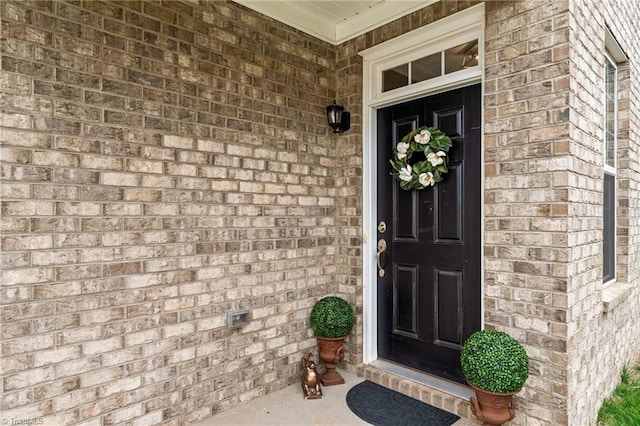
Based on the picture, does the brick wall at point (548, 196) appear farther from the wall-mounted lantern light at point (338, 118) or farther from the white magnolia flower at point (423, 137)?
the wall-mounted lantern light at point (338, 118)

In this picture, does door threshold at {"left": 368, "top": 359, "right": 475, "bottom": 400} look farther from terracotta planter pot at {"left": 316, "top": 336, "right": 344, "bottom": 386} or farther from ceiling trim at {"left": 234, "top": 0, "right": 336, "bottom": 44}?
ceiling trim at {"left": 234, "top": 0, "right": 336, "bottom": 44}

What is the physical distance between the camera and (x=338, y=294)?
318cm

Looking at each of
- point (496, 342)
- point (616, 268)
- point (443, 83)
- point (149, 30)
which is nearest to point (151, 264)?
point (149, 30)

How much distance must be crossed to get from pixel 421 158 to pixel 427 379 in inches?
62.6

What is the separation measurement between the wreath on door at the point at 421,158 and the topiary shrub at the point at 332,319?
103cm

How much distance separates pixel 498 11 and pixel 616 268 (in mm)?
2365

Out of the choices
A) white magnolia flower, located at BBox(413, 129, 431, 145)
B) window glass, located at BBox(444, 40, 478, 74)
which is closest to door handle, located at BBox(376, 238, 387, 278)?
white magnolia flower, located at BBox(413, 129, 431, 145)

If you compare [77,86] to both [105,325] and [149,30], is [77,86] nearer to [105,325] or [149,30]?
[149,30]

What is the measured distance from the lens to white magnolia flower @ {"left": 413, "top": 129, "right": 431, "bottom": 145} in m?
2.69

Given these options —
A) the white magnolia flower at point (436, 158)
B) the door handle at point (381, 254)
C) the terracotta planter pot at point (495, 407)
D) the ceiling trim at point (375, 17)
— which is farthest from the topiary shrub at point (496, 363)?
the ceiling trim at point (375, 17)

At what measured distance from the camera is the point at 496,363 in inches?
77.5

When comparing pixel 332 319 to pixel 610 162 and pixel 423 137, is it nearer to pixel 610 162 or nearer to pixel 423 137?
pixel 423 137

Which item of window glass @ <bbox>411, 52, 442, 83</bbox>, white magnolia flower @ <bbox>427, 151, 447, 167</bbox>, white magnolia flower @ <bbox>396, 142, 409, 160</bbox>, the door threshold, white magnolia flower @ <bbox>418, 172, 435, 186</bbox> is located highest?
window glass @ <bbox>411, 52, 442, 83</bbox>

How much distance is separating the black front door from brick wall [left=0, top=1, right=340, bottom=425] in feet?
1.93
